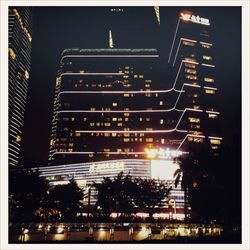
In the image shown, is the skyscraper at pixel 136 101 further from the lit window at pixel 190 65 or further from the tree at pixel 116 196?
the tree at pixel 116 196

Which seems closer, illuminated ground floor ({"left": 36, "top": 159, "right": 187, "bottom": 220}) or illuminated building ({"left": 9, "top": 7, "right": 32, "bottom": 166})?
illuminated ground floor ({"left": 36, "top": 159, "right": 187, "bottom": 220})

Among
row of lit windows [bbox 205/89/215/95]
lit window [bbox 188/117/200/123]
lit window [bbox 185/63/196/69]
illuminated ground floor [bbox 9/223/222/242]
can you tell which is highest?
lit window [bbox 185/63/196/69]

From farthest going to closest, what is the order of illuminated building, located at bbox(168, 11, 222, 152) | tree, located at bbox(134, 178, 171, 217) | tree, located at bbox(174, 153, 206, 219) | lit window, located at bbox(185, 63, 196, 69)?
lit window, located at bbox(185, 63, 196, 69)
illuminated building, located at bbox(168, 11, 222, 152)
tree, located at bbox(134, 178, 171, 217)
tree, located at bbox(174, 153, 206, 219)

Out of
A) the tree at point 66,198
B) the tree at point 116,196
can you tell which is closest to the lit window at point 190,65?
the tree at point 116,196

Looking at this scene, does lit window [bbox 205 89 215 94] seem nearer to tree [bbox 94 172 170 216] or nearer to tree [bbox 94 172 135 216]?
tree [bbox 94 172 170 216]

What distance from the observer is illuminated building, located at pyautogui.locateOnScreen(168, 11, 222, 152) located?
205 ft

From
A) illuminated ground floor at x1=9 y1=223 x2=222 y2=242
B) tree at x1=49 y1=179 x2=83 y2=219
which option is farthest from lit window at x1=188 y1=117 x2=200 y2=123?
illuminated ground floor at x1=9 y1=223 x2=222 y2=242

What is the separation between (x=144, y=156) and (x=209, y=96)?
731 inches

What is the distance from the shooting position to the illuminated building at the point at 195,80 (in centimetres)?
6238

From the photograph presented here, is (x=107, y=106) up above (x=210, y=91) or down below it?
below

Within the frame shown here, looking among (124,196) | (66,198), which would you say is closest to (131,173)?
(124,196)

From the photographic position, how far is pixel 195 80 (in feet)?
216

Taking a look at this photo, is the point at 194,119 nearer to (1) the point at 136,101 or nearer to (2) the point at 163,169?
(1) the point at 136,101
